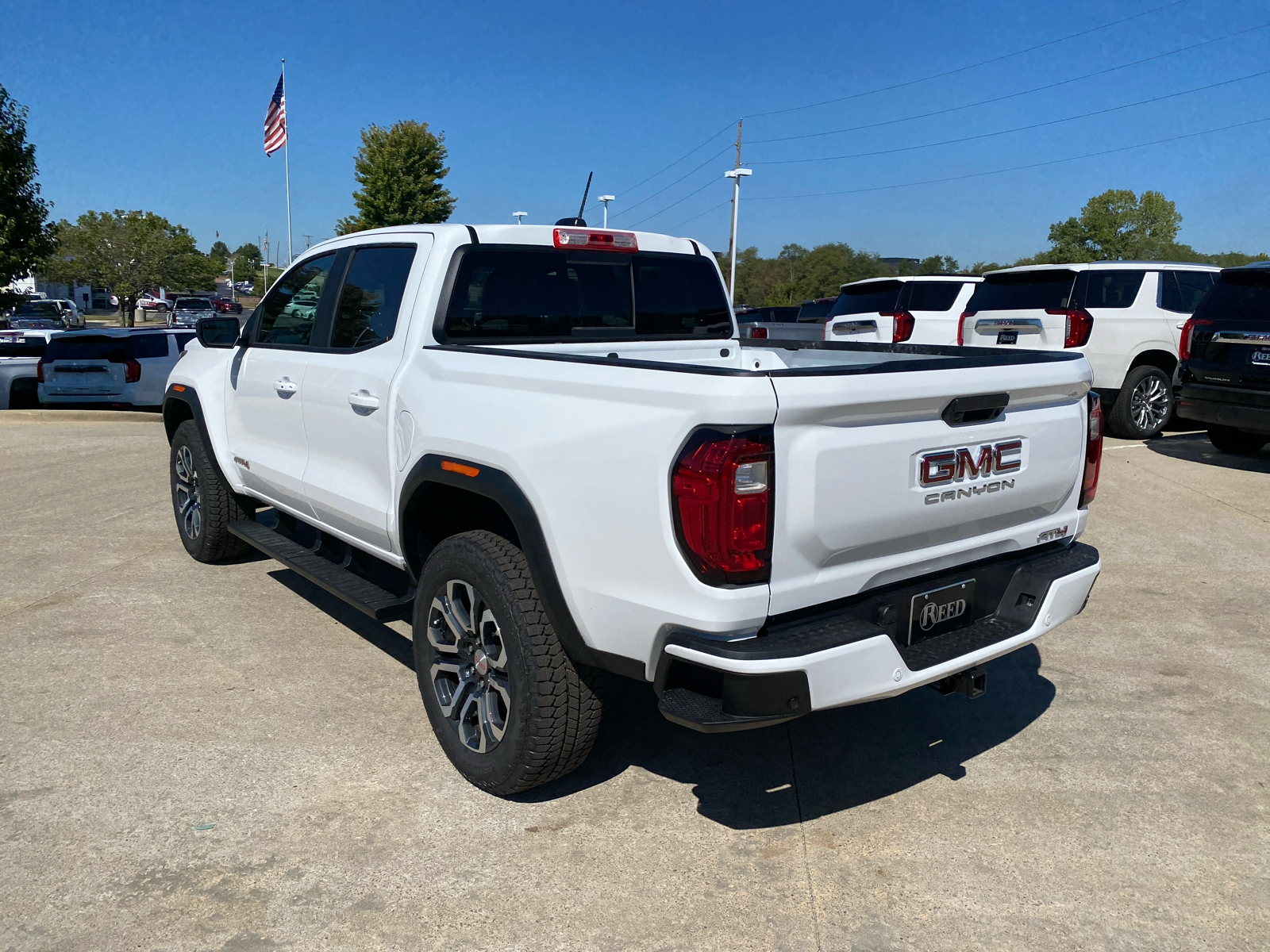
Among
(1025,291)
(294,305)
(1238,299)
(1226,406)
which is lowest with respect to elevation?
(1226,406)

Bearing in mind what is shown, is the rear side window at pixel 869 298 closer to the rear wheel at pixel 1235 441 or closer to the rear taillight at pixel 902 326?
the rear taillight at pixel 902 326

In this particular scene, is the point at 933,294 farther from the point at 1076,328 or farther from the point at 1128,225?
the point at 1128,225

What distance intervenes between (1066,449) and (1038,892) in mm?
1394

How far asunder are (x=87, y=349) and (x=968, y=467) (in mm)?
13855

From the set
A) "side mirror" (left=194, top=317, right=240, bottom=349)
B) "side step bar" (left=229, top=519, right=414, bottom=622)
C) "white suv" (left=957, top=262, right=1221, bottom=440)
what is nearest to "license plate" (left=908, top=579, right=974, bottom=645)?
"side step bar" (left=229, top=519, right=414, bottom=622)

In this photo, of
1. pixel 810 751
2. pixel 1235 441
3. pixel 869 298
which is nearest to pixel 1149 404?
pixel 1235 441

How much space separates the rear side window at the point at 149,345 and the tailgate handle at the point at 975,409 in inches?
535

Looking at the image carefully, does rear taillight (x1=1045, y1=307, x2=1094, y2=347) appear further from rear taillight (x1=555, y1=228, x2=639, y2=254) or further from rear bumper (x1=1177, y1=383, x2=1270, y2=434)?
rear taillight (x1=555, y1=228, x2=639, y2=254)

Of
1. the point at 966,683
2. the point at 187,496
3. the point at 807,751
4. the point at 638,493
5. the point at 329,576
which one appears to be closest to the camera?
the point at 638,493

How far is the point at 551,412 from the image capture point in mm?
2910

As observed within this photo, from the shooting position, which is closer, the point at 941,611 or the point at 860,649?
the point at 860,649

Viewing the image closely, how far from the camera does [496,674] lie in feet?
10.7

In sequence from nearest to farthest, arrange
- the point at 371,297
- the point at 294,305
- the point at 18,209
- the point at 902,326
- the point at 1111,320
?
1. the point at 371,297
2. the point at 294,305
3. the point at 1111,320
4. the point at 902,326
5. the point at 18,209

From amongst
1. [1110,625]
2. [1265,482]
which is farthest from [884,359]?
[1265,482]
